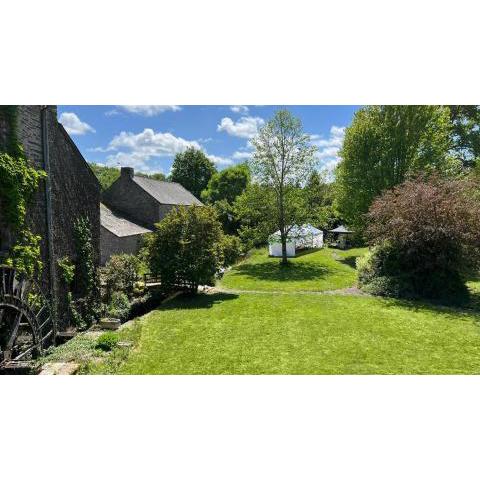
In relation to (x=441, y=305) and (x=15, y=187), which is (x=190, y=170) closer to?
(x=441, y=305)

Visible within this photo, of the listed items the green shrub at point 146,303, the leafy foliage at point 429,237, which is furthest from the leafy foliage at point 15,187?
the leafy foliage at point 429,237

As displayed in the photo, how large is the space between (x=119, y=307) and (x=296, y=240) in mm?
18191

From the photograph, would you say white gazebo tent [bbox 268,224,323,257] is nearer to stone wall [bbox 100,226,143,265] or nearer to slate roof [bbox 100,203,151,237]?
slate roof [bbox 100,203,151,237]

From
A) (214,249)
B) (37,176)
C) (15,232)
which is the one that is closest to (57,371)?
(15,232)

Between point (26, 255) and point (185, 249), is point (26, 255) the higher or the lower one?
the higher one

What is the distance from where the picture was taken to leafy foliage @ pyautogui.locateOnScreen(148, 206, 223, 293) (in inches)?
612

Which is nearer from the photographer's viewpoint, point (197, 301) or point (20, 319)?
point (20, 319)

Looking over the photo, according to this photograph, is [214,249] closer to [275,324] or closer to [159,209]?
[275,324]

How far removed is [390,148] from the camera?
23.9 metres

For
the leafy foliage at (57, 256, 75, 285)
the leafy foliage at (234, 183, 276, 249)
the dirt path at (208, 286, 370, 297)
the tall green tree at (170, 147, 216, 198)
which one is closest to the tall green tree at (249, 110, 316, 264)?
the leafy foliage at (234, 183, 276, 249)

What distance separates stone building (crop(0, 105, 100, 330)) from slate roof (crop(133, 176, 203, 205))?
658 inches

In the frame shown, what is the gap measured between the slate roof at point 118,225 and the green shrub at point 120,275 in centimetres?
882

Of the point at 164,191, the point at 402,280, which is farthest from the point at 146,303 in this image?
the point at 164,191

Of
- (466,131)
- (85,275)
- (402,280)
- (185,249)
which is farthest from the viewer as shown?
(466,131)
